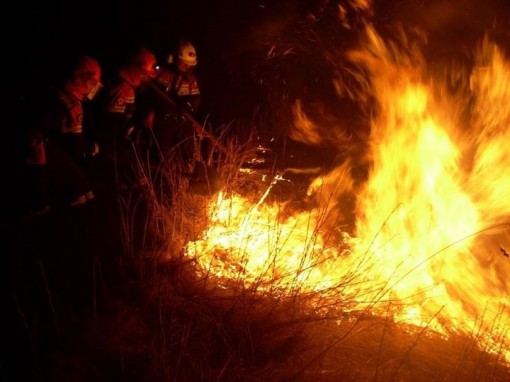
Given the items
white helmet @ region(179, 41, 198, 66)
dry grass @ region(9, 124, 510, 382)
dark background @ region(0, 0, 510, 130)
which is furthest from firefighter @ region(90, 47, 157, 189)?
dry grass @ region(9, 124, 510, 382)

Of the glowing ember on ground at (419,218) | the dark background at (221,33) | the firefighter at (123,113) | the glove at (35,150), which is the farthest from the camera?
the firefighter at (123,113)

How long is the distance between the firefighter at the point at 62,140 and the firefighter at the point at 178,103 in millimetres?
1334

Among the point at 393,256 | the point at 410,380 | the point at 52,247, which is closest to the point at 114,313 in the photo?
the point at 52,247

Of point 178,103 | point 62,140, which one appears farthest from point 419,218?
point 62,140

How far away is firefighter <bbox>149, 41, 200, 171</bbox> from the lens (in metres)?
5.77

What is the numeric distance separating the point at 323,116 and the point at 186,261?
3.70 m

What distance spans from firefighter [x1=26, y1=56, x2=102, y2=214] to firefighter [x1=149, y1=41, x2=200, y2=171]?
1.33 m

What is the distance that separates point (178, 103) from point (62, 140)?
1.88 meters

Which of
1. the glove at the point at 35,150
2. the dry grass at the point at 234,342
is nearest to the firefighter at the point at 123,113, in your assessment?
the glove at the point at 35,150

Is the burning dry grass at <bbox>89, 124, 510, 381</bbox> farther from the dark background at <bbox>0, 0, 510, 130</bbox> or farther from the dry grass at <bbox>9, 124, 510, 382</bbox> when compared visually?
the dark background at <bbox>0, 0, 510, 130</bbox>

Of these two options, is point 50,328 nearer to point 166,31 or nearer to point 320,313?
point 320,313

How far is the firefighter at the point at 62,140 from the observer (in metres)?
3.68

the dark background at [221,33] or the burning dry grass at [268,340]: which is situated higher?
the dark background at [221,33]

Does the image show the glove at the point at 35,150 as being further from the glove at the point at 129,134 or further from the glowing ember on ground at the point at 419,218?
the glove at the point at 129,134
